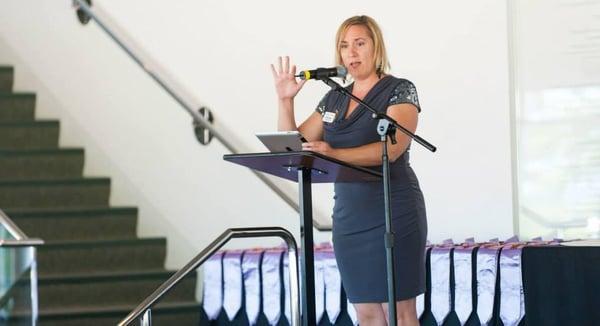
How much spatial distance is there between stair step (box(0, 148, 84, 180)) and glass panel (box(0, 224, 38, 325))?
5.94 feet

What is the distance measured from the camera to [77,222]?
22.6 ft

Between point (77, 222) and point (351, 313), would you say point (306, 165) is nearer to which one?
point (351, 313)

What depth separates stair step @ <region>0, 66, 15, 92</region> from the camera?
6.98m

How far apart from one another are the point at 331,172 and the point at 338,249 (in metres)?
0.45

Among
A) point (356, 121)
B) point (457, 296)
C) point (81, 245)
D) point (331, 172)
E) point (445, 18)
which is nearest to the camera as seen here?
point (331, 172)

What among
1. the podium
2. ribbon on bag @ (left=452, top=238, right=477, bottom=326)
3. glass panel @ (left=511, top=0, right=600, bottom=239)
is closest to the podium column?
the podium

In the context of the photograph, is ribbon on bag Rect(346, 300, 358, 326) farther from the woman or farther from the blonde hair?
the blonde hair

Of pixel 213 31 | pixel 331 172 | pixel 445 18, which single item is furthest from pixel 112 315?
pixel 331 172

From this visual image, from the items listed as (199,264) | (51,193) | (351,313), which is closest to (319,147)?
(199,264)

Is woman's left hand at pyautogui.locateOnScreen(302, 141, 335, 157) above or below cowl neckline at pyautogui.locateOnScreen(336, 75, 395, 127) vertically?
below

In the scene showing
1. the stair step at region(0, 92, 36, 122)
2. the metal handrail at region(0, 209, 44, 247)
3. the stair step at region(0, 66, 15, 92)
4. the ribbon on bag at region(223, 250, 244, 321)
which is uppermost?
the stair step at region(0, 66, 15, 92)

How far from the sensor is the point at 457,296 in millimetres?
5105

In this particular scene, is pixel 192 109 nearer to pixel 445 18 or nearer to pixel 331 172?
pixel 445 18

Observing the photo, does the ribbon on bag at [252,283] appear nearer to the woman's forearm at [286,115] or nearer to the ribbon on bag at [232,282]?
the ribbon on bag at [232,282]
